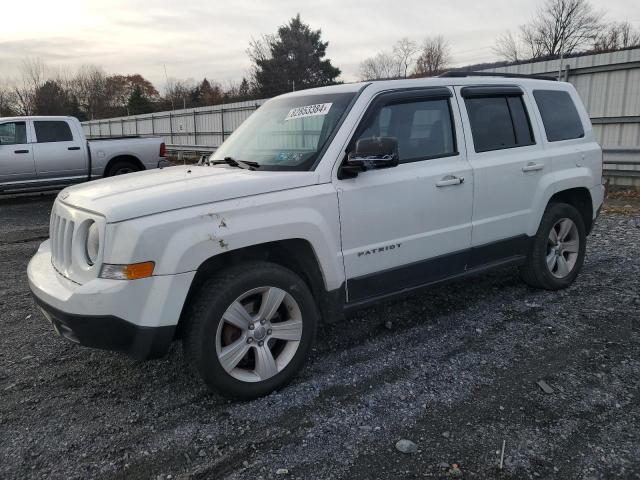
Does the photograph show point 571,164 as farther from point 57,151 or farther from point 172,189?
point 57,151

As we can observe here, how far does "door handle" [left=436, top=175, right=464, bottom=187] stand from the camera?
384 cm

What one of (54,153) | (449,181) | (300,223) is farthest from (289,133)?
(54,153)

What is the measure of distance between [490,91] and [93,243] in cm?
331

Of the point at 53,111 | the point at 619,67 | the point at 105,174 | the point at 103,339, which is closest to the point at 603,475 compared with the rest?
the point at 103,339

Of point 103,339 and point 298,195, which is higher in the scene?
point 298,195

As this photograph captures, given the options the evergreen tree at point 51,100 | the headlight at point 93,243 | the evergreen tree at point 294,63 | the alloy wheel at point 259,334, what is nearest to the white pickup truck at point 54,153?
the headlight at point 93,243

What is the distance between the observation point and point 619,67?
414 inches

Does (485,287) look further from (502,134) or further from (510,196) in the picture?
(502,134)

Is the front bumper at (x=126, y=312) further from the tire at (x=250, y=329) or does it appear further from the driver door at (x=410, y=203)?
the driver door at (x=410, y=203)

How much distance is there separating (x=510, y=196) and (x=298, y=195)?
2070 millimetres

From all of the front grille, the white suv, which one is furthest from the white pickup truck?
the front grille

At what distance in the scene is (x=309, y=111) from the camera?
12.7 ft

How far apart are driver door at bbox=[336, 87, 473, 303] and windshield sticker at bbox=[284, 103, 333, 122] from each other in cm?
35

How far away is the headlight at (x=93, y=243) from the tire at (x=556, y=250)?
3.69m
